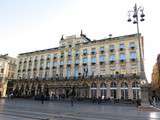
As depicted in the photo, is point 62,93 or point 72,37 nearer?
point 62,93

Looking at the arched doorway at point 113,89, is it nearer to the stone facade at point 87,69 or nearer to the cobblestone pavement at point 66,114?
the stone facade at point 87,69

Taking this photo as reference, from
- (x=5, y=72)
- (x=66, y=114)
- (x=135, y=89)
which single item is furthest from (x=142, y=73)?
(x=5, y=72)

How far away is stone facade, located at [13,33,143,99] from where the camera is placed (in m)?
42.2

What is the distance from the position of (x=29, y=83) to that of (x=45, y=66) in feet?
24.8

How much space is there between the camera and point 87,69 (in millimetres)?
48062

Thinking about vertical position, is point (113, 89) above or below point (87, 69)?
below

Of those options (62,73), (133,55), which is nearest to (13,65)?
(62,73)

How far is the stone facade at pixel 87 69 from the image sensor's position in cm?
4219

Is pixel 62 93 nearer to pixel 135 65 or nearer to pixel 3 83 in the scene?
pixel 135 65

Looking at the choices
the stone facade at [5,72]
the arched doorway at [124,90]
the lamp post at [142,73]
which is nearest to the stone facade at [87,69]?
the arched doorway at [124,90]

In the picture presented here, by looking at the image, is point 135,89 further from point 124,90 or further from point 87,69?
point 87,69

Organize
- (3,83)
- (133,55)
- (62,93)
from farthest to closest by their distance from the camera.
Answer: (3,83) → (62,93) → (133,55)

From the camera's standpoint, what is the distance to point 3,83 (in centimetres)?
6272

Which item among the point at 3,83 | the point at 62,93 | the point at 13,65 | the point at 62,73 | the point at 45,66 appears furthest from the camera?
the point at 13,65
